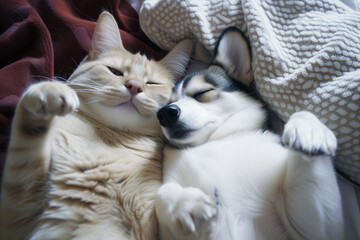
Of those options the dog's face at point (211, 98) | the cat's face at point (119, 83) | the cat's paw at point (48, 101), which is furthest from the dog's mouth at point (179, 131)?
the cat's paw at point (48, 101)

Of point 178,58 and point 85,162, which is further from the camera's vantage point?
point 178,58

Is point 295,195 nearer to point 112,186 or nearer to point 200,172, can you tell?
point 200,172

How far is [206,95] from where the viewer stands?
1.11 metres

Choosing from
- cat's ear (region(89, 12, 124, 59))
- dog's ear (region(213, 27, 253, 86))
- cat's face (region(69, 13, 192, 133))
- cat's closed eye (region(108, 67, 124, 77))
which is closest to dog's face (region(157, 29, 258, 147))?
dog's ear (region(213, 27, 253, 86))

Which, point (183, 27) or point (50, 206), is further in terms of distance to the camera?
point (183, 27)

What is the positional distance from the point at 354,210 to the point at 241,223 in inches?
17.5

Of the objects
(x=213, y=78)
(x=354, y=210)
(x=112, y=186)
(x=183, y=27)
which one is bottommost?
(x=354, y=210)

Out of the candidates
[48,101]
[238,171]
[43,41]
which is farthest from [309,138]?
[43,41]

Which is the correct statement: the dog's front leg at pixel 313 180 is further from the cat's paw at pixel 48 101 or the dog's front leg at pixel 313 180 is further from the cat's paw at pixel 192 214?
the cat's paw at pixel 48 101

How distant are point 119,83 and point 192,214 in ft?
2.02

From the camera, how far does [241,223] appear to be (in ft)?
2.81

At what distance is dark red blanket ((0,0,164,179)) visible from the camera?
1.07 m

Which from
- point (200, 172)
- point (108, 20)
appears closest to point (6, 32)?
point (108, 20)

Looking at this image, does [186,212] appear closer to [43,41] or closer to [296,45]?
[296,45]
